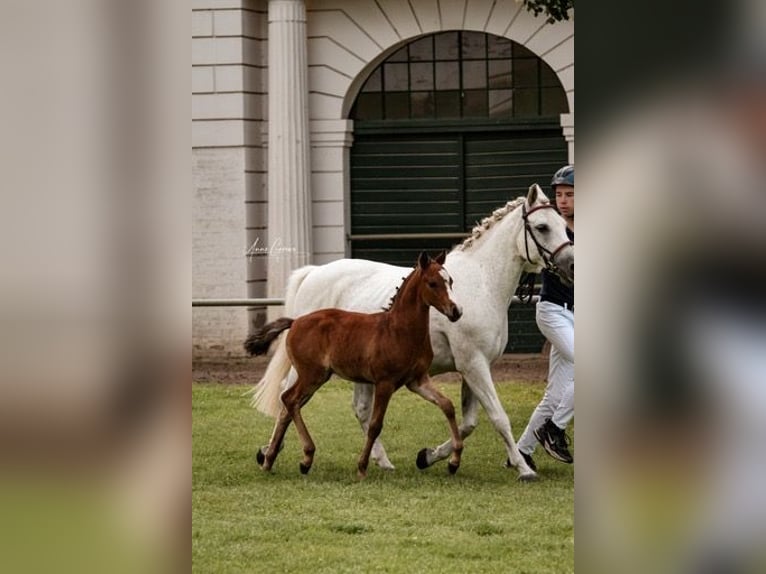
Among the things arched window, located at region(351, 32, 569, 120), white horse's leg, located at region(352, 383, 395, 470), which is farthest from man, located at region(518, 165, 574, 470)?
arched window, located at region(351, 32, 569, 120)

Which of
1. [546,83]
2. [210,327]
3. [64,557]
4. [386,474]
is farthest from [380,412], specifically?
[546,83]

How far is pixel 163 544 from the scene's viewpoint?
3.49 feet

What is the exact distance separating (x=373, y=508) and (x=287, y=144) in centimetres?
818

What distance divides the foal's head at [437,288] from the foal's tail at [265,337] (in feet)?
2.79

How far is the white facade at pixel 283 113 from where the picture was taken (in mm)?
13438

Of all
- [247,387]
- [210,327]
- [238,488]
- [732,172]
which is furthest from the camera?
[210,327]

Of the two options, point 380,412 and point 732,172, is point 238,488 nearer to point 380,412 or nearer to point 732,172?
point 380,412

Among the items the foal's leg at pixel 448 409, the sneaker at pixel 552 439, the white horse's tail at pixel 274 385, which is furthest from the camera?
the white horse's tail at pixel 274 385

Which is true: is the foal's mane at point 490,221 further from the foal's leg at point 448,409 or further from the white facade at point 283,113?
the white facade at point 283,113

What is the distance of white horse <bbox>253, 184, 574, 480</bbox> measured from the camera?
6594 mm

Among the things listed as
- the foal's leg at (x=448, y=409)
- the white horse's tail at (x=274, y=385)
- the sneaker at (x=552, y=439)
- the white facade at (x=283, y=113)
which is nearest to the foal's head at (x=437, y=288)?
the foal's leg at (x=448, y=409)

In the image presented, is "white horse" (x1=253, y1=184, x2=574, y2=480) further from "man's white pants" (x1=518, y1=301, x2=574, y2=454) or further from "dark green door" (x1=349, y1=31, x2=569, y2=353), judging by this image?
"dark green door" (x1=349, y1=31, x2=569, y2=353)

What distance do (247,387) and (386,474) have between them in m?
4.44

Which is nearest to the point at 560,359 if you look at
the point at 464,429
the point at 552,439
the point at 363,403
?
the point at 552,439
